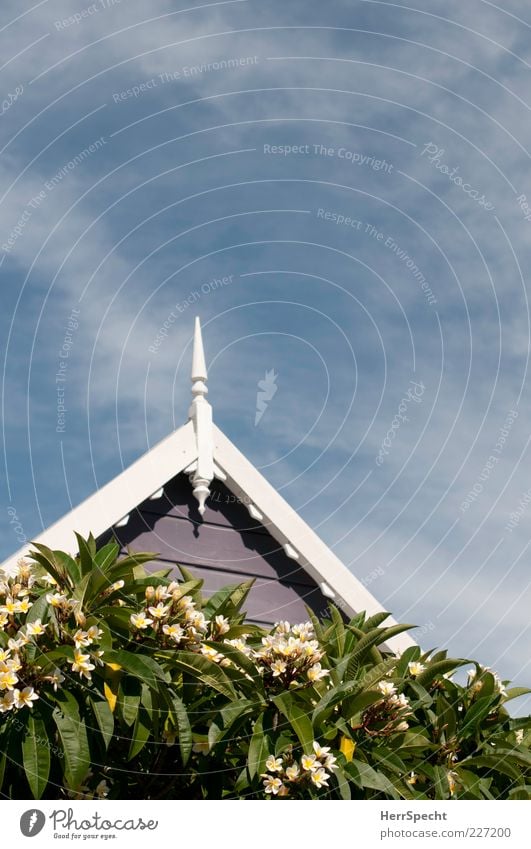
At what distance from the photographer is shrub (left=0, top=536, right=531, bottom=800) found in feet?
10.7

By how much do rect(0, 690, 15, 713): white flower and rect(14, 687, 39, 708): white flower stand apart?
16mm

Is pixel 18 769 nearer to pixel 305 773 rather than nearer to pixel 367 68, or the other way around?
pixel 305 773

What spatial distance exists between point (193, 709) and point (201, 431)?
9.00 ft

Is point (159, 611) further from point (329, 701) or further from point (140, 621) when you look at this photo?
point (329, 701)

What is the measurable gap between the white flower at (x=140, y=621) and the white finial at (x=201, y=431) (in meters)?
2.51

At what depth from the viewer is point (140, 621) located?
3.54 meters

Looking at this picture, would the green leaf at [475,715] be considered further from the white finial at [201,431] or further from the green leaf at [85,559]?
the white finial at [201,431]

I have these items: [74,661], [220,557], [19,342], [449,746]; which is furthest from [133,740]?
[220,557]

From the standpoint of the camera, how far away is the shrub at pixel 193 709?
3.27 metres

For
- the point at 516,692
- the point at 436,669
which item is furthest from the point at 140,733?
the point at 516,692

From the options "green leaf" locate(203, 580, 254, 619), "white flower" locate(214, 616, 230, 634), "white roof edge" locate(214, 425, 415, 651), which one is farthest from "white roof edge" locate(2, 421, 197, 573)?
"white flower" locate(214, 616, 230, 634)

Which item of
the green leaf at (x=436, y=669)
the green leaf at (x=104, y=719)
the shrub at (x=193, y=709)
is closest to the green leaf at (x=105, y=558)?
the shrub at (x=193, y=709)
